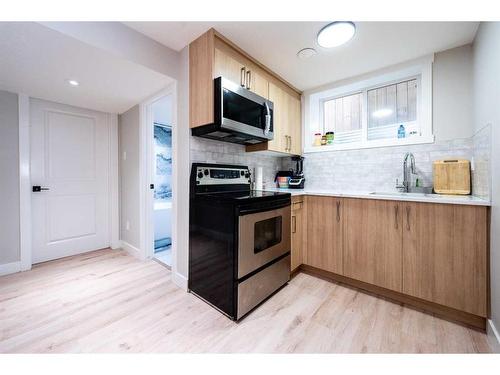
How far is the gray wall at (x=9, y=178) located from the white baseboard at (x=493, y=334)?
4.21m

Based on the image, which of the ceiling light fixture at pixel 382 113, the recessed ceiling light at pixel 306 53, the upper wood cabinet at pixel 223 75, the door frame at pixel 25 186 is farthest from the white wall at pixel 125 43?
the ceiling light fixture at pixel 382 113

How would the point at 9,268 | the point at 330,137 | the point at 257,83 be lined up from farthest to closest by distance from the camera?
the point at 330,137, the point at 9,268, the point at 257,83

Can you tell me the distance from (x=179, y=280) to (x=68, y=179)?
213cm

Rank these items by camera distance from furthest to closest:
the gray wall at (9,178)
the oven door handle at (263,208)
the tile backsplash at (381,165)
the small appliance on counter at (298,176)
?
the small appliance on counter at (298,176), the gray wall at (9,178), the tile backsplash at (381,165), the oven door handle at (263,208)

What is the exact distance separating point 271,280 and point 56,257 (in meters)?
2.82

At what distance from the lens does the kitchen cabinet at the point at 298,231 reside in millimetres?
2117

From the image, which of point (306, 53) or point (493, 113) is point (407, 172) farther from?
point (306, 53)

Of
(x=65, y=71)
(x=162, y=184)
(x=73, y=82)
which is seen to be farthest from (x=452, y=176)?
(x=162, y=184)

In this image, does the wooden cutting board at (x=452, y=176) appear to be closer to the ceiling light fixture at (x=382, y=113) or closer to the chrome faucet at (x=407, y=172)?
the chrome faucet at (x=407, y=172)

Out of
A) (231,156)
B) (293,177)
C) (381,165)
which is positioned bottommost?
(293,177)

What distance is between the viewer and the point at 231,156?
7.48 ft

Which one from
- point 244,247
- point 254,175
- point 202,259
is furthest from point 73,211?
point 244,247

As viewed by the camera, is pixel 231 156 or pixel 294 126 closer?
pixel 231 156
